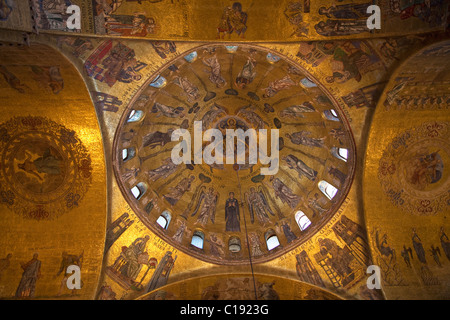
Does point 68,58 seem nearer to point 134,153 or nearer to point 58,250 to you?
point 134,153

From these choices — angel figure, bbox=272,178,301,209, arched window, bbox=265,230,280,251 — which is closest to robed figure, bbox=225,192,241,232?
arched window, bbox=265,230,280,251

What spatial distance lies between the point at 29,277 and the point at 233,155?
8.51 m

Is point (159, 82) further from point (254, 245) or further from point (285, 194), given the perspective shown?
point (254, 245)

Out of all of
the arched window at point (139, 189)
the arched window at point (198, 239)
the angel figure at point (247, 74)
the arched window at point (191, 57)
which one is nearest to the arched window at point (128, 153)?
the arched window at point (139, 189)

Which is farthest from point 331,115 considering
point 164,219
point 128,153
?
point 164,219

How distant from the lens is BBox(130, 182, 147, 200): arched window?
14779mm

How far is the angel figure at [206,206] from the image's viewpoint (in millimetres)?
16297

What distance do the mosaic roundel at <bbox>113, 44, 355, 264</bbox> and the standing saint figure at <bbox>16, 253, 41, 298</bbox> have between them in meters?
3.34

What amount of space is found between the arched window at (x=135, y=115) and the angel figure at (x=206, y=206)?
4.33 meters

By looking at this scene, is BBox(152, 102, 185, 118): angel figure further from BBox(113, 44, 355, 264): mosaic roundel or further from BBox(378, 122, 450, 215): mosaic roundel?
BBox(378, 122, 450, 215): mosaic roundel

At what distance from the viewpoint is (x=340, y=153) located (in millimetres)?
14523

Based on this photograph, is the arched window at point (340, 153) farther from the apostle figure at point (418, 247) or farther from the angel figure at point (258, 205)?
the angel figure at point (258, 205)

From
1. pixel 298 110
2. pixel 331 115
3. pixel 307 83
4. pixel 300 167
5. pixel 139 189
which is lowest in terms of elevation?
pixel 139 189

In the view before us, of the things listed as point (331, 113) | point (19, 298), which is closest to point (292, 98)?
point (331, 113)
